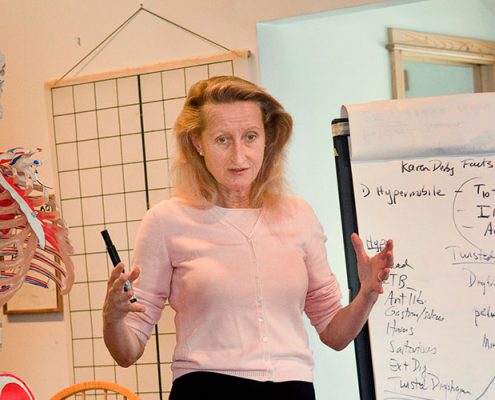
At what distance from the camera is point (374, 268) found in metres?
1.75

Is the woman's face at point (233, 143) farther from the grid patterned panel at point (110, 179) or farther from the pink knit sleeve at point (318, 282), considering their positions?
the grid patterned panel at point (110, 179)

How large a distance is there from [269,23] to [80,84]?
77cm

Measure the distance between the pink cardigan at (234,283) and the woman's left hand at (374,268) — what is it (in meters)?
0.12

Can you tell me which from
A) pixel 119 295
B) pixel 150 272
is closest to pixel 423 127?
pixel 150 272

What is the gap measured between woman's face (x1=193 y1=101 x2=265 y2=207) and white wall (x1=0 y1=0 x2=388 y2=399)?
43.7 inches

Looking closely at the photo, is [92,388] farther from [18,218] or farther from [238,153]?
[18,218]

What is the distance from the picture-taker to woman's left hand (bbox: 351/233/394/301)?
1.72m

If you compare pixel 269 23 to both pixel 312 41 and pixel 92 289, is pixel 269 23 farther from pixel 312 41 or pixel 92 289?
pixel 92 289

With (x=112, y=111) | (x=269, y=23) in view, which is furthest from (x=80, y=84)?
(x=269, y=23)

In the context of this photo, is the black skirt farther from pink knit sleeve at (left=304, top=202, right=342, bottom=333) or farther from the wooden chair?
the wooden chair

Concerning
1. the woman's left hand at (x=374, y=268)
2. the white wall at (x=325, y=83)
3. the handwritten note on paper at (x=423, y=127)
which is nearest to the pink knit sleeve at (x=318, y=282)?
the woman's left hand at (x=374, y=268)

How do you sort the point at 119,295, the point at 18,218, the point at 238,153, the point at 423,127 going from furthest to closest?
the point at 423,127 → the point at 238,153 → the point at 119,295 → the point at 18,218

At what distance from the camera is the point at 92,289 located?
3.17m

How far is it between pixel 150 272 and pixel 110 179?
141cm
